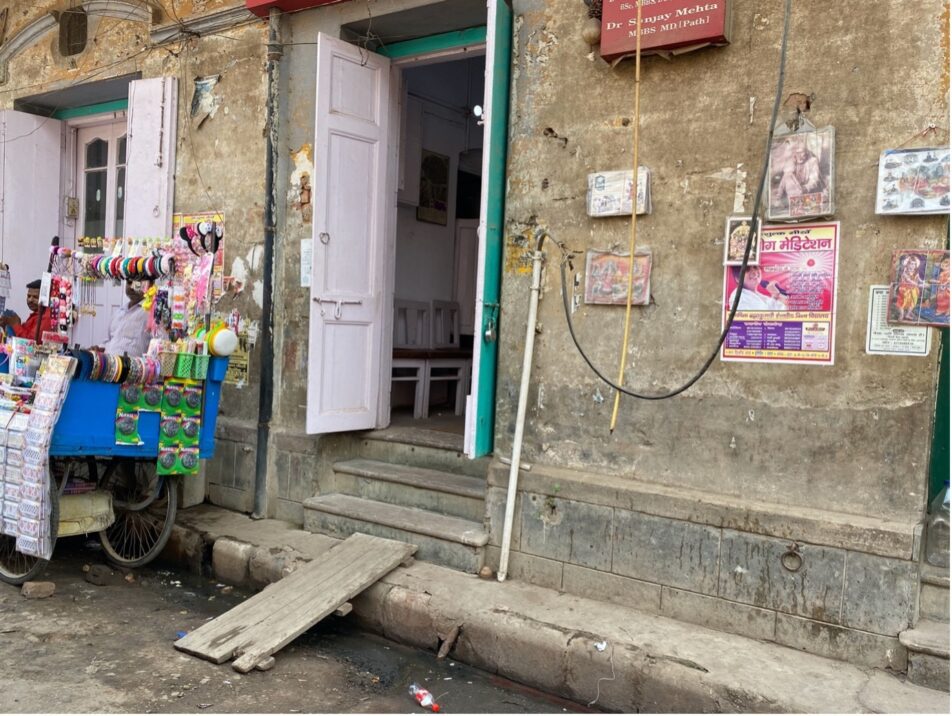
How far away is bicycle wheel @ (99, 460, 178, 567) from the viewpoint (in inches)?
202

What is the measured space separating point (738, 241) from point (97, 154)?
22.7ft

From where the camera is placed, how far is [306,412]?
5617 mm

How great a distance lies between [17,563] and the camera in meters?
4.90

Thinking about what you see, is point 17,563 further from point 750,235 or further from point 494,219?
point 750,235

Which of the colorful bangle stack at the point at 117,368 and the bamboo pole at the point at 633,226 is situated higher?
the bamboo pole at the point at 633,226

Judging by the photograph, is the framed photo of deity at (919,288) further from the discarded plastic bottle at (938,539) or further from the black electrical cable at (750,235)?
the discarded plastic bottle at (938,539)

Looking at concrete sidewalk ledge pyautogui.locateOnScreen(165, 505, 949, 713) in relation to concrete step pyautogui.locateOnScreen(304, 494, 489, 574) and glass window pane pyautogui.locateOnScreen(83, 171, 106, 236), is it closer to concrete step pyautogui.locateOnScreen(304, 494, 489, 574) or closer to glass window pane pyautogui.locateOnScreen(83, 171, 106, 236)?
concrete step pyautogui.locateOnScreen(304, 494, 489, 574)

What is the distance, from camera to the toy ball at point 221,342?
488 centimetres

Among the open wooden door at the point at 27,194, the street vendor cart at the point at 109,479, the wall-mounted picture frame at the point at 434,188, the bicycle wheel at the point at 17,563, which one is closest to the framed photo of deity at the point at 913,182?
the street vendor cart at the point at 109,479

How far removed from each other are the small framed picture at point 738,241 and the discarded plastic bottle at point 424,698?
2566 mm

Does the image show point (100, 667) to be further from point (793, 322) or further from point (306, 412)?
point (793, 322)

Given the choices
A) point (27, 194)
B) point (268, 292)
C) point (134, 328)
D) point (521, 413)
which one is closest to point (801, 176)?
point (521, 413)

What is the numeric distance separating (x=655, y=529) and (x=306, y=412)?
8.84 feet

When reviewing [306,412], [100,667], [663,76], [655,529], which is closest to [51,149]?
[306,412]
